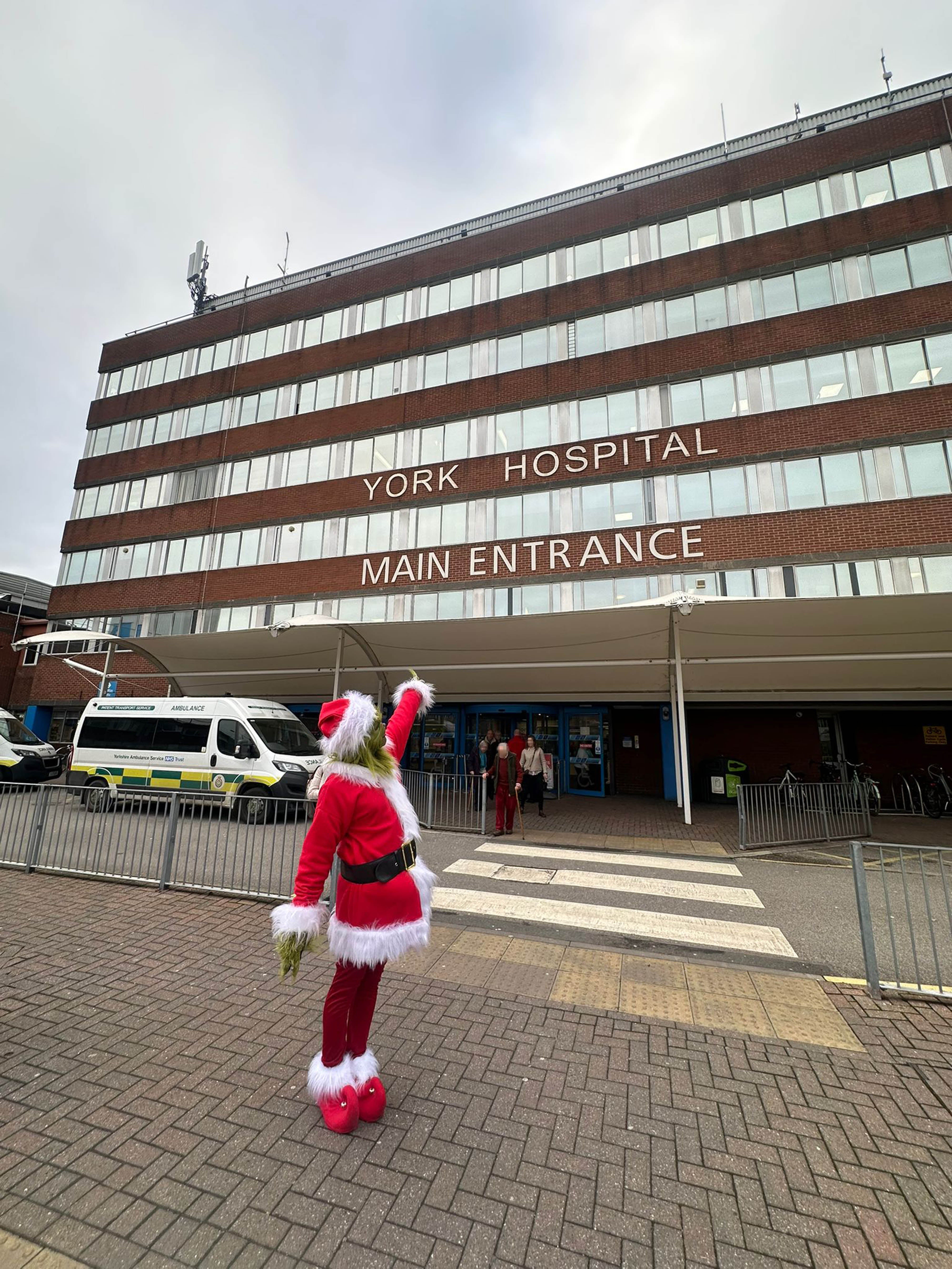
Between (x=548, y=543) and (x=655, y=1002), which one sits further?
(x=548, y=543)

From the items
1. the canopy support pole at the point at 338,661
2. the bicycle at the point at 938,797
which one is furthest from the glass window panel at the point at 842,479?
the canopy support pole at the point at 338,661

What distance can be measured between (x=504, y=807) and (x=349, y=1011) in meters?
7.34

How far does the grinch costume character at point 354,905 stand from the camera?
2561 millimetres

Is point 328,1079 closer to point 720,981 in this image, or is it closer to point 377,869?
point 377,869

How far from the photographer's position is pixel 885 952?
4.86m

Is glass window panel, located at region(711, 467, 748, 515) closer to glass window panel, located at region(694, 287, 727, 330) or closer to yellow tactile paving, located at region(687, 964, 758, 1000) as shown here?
glass window panel, located at region(694, 287, 727, 330)

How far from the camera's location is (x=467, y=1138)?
2.50 metres

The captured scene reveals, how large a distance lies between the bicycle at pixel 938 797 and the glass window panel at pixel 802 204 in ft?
53.8

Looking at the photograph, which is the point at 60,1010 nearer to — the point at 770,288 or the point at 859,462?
the point at 859,462

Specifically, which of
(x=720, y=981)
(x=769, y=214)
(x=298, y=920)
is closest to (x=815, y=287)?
(x=769, y=214)

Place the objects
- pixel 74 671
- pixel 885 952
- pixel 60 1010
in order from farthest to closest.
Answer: pixel 74 671
pixel 885 952
pixel 60 1010

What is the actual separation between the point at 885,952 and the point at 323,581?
18.5 metres

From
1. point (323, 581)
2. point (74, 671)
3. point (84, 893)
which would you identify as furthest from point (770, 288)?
point (74, 671)

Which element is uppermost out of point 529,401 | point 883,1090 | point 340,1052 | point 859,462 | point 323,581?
point 529,401
